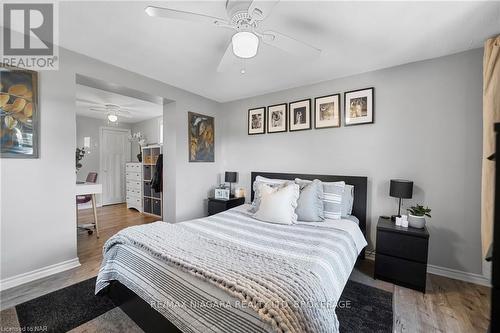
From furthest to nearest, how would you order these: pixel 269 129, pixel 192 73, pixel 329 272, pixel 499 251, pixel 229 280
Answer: pixel 269 129
pixel 192 73
pixel 329 272
pixel 229 280
pixel 499 251

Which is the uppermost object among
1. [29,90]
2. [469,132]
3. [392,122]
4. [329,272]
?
[29,90]

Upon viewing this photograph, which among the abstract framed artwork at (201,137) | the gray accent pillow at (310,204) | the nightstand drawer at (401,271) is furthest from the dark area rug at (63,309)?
the nightstand drawer at (401,271)

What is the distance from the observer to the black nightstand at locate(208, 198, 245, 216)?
3.56m

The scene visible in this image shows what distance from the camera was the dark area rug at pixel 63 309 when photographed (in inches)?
63.4

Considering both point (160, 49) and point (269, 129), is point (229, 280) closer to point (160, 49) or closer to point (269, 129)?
point (160, 49)

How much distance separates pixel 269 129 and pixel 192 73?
150 cm

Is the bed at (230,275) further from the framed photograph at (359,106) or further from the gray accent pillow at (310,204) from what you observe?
the framed photograph at (359,106)

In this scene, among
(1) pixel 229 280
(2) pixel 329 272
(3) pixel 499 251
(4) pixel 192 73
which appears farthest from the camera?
(4) pixel 192 73

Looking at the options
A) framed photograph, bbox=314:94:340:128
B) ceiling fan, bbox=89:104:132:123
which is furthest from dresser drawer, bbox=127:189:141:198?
framed photograph, bbox=314:94:340:128

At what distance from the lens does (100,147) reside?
19.2 feet

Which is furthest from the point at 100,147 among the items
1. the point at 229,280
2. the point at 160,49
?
the point at 229,280

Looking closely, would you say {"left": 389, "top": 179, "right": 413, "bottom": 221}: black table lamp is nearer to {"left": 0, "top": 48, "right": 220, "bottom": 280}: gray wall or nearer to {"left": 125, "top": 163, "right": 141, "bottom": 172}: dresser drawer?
{"left": 0, "top": 48, "right": 220, "bottom": 280}: gray wall

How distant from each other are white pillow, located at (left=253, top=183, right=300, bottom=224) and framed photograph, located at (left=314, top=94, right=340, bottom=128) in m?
1.21

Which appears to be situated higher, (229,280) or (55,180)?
(55,180)
